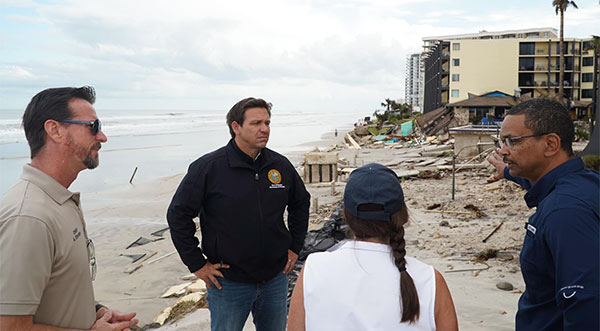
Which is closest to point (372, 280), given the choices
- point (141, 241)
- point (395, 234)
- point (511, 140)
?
point (395, 234)

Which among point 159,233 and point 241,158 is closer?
point 241,158

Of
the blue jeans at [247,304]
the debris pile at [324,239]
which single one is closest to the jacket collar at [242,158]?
the blue jeans at [247,304]

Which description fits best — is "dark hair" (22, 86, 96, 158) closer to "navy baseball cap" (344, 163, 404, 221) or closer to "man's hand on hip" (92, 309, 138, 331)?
"man's hand on hip" (92, 309, 138, 331)

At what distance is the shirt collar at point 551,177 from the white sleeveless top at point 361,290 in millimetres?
996

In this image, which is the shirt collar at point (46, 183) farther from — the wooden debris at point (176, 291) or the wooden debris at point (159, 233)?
the wooden debris at point (159, 233)

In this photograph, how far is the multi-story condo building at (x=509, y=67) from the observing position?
5794cm

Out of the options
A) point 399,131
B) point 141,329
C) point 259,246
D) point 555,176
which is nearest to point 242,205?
point 259,246

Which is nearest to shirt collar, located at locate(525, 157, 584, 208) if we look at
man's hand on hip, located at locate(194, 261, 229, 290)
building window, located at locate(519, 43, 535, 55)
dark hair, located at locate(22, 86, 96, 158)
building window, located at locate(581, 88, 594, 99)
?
man's hand on hip, located at locate(194, 261, 229, 290)

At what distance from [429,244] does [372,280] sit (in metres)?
7.24

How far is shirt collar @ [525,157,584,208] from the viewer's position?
254cm

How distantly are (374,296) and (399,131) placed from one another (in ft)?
154

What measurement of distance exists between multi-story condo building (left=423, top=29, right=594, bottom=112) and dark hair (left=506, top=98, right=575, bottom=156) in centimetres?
5719

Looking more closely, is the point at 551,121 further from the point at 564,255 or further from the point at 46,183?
the point at 46,183

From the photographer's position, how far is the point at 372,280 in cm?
203
